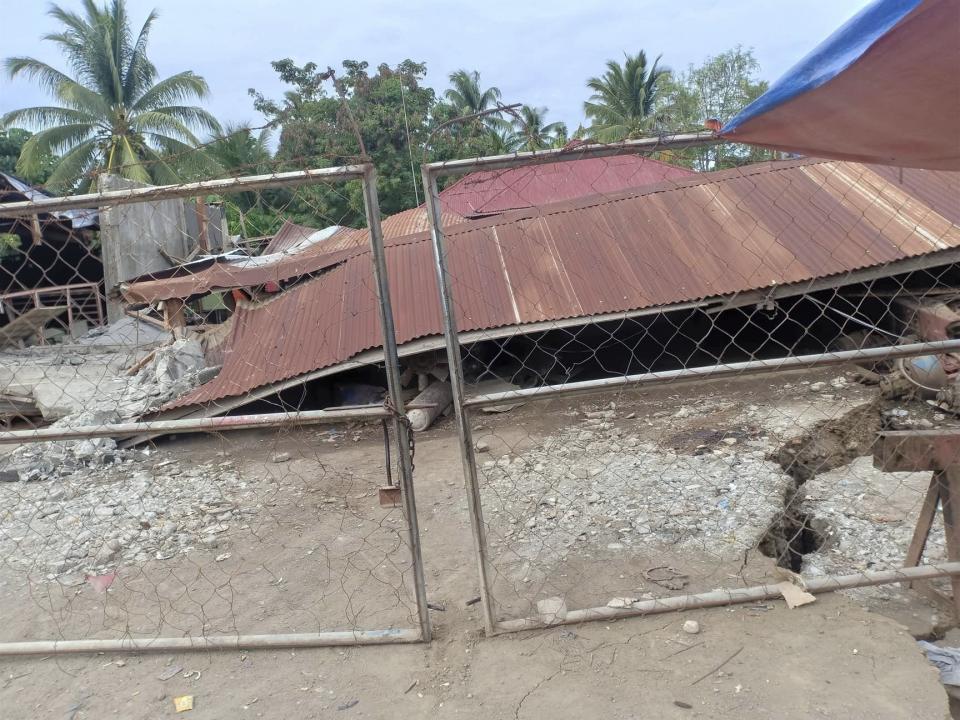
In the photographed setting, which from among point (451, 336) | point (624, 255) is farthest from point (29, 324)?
point (451, 336)

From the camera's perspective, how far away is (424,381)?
280 inches

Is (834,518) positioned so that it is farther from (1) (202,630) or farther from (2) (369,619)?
(1) (202,630)

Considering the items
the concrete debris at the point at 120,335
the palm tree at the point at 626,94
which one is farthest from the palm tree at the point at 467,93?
the concrete debris at the point at 120,335

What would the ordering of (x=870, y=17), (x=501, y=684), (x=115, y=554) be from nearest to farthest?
(x=870, y=17) → (x=501, y=684) → (x=115, y=554)

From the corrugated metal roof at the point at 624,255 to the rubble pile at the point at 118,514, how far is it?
45.2 inches

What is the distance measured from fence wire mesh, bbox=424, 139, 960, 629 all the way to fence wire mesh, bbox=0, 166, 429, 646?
2.20 ft

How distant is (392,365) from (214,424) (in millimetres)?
665

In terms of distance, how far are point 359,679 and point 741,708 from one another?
1294 mm

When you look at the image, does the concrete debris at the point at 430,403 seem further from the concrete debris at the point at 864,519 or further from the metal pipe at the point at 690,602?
the metal pipe at the point at 690,602

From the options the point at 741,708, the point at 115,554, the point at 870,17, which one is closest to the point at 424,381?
the point at 115,554

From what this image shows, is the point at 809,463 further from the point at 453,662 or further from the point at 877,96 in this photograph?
the point at 877,96

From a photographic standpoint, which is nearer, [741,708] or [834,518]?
[741,708]

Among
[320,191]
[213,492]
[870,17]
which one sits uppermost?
[320,191]

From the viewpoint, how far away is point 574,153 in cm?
222
